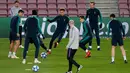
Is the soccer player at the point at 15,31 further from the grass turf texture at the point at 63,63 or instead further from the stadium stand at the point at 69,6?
the stadium stand at the point at 69,6

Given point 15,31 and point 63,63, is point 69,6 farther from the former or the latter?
point 63,63

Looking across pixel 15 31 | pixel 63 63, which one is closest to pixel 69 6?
pixel 15 31

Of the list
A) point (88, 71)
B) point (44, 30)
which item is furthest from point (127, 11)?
point (88, 71)

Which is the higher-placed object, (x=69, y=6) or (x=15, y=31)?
(x=69, y=6)

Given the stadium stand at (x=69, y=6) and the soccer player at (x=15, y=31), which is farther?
the stadium stand at (x=69, y=6)

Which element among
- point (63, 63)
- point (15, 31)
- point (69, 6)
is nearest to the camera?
point (63, 63)

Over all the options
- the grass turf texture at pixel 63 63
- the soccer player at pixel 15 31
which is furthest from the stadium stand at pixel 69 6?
the soccer player at pixel 15 31

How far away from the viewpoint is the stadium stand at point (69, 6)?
37875mm

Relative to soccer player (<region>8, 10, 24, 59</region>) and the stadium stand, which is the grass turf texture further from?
the stadium stand

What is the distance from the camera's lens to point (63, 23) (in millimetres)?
24812

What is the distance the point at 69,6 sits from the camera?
127 ft

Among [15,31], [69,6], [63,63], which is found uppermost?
[69,6]

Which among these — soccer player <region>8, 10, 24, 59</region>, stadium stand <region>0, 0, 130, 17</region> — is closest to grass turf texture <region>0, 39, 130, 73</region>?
soccer player <region>8, 10, 24, 59</region>

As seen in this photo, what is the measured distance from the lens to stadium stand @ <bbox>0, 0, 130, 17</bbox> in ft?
124
